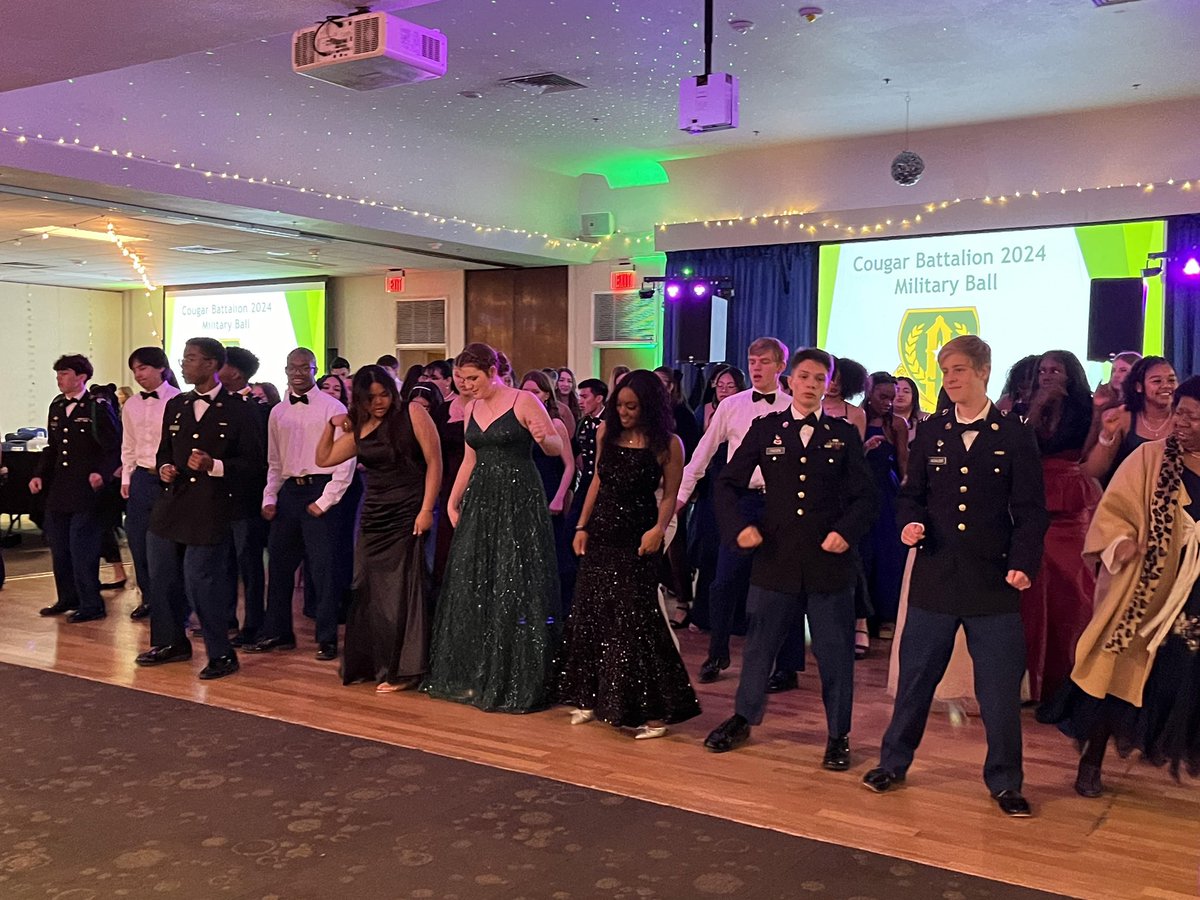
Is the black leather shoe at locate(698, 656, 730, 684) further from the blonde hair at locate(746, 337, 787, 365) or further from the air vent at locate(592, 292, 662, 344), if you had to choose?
the air vent at locate(592, 292, 662, 344)

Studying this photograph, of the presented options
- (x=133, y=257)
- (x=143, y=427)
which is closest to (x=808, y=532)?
(x=143, y=427)

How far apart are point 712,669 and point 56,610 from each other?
4059 mm

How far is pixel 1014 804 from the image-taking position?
3830 mm

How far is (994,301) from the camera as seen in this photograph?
10.5 metres

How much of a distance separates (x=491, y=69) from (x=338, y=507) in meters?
4.05

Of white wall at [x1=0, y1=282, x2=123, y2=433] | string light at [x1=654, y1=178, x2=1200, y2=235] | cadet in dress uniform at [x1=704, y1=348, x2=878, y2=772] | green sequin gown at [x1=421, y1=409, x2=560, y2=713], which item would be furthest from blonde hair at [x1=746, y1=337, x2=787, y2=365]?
white wall at [x1=0, y1=282, x2=123, y2=433]

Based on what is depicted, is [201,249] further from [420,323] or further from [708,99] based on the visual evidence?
[708,99]

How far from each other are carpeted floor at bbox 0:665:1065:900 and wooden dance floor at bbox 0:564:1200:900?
0.16 metres

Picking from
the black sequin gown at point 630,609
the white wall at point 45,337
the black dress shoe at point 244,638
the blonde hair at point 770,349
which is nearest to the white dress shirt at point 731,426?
the blonde hair at point 770,349

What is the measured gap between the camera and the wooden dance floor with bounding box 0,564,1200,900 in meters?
3.49

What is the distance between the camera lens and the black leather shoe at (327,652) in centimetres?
602

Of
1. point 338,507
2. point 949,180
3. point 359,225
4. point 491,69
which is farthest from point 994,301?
point 338,507

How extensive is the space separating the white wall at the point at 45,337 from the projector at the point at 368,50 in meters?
13.4

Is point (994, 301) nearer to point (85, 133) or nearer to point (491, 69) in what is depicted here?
point (491, 69)
